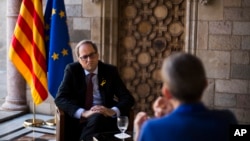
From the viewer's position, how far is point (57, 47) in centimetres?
417

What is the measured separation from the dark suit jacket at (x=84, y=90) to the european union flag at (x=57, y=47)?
1.09 meters

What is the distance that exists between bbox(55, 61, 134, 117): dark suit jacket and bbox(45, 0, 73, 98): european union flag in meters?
1.09

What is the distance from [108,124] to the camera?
2881 mm

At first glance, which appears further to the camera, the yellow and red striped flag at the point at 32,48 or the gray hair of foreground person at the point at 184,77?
the yellow and red striped flag at the point at 32,48

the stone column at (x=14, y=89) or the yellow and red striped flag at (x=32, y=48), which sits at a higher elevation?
the yellow and red striped flag at (x=32, y=48)

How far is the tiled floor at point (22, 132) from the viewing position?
4079 millimetres

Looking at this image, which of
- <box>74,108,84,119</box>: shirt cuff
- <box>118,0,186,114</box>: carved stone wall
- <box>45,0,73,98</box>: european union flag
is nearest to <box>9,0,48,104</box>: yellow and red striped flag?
<box>45,0,73,98</box>: european union flag

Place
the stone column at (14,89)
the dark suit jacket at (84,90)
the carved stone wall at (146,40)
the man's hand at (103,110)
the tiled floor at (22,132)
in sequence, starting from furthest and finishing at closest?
1. the stone column at (14,89)
2. the carved stone wall at (146,40)
3. the tiled floor at (22,132)
4. the dark suit jacket at (84,90)
5. the man's hand at (103,110)

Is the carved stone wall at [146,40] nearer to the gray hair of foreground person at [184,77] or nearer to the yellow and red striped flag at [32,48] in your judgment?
the yellow and red striped flag at [32,48]

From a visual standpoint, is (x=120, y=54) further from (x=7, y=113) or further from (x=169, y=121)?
(x=169, y=121)

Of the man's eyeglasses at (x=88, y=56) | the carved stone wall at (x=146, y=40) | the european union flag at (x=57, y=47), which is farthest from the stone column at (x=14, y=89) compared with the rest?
the man's eyeglasses at (x=88, y=56)

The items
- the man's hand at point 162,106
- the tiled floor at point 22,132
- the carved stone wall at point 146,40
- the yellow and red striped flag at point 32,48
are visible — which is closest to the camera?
the man's hand at point 162,106

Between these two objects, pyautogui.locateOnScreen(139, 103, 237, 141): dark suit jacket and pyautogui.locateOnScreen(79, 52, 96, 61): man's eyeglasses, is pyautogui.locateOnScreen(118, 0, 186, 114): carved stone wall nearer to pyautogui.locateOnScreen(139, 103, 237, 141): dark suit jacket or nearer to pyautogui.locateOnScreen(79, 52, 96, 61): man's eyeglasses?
pyautogui.locateOnScreen(79, 52, 96, 61): man's eyeglasses

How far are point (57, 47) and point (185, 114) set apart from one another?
3.07 metres
